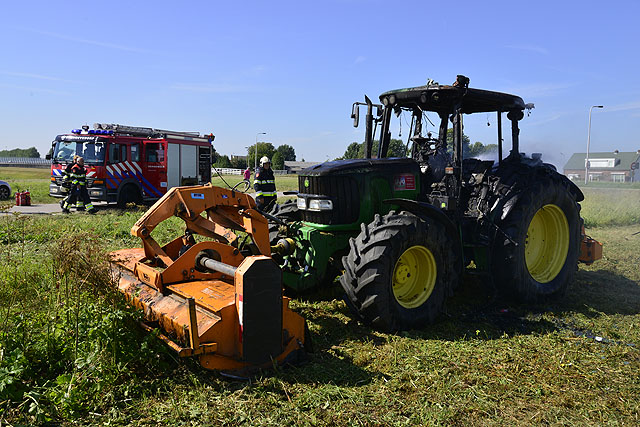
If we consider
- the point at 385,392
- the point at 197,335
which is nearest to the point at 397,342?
the point at 385,392

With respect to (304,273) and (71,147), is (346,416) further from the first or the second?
(71,147)

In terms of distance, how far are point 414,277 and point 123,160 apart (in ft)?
47.2

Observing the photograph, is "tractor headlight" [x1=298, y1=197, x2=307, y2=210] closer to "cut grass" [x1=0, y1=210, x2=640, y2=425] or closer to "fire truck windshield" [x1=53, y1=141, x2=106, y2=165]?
"cut grass" [x1=0, y1=210, x2=640, y2=425]

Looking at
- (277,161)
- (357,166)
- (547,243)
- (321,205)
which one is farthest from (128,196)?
(277,161)

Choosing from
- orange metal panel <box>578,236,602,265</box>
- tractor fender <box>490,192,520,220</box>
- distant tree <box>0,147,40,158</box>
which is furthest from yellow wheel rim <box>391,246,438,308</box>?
distant tree <box>0,147,40,158</box>

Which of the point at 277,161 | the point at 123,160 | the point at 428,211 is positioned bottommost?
Result: the point at 428,211

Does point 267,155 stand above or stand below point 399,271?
above

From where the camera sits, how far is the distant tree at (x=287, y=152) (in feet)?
277

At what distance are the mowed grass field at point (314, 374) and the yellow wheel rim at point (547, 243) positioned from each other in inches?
63.4

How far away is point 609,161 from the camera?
7950cm

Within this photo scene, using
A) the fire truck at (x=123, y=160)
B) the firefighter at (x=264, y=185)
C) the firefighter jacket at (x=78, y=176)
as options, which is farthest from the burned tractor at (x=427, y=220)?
the fire truck at (x=123, y=160)

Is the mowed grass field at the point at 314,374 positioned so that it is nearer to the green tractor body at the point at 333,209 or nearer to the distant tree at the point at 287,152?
the green tractor body at the point at 333,209

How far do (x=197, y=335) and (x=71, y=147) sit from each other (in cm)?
1574

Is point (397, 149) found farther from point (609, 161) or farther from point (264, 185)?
point (609, 161)
